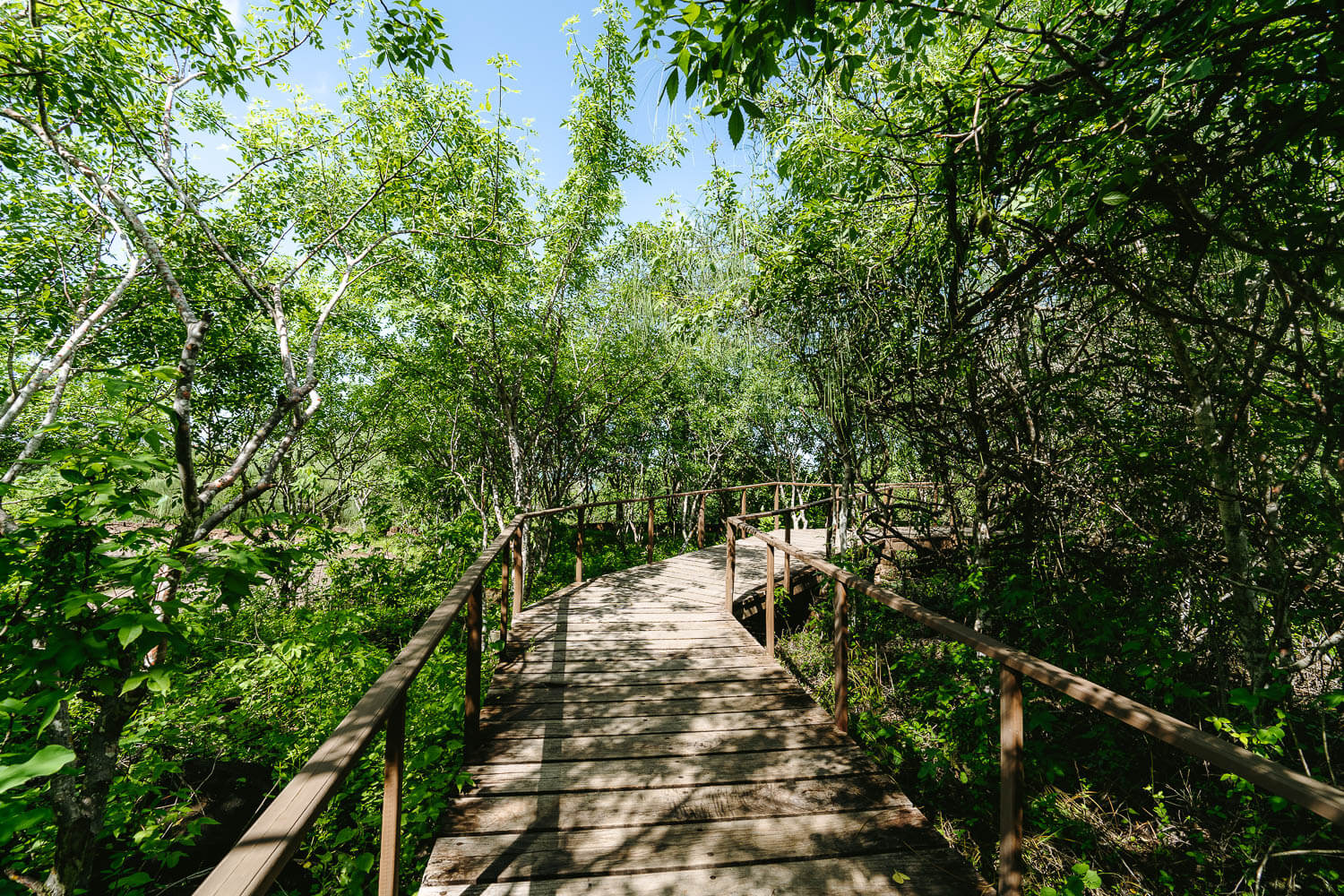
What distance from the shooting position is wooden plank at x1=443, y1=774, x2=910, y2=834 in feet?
8.16

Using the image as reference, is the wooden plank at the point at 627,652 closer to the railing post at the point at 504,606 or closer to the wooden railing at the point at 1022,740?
the railing post at the point at 504,606

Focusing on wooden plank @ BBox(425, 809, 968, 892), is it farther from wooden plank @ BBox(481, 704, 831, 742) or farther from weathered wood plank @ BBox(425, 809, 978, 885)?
wooden plank @ BBox(481, 704, 831, 742)

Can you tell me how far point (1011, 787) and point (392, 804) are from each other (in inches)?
91.8

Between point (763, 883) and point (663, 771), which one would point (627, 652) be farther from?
point (763, 883)

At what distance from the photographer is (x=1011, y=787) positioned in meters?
2.00

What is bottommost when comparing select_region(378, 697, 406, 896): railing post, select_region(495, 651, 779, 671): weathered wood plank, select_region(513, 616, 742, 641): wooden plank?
select_region(495, 651, 779, 671): weathered wood plank

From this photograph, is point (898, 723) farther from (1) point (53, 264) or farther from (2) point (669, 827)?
(1) point (53, 264)

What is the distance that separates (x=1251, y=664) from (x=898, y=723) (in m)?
2.56

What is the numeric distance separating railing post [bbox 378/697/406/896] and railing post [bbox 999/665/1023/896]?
7.32 ft

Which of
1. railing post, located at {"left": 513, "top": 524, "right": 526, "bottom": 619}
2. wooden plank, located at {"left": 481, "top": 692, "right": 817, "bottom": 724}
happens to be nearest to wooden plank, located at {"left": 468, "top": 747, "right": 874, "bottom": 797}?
wooden plank, located at {"left": 481, "top": 692, "right": 817, "bottom": 724}

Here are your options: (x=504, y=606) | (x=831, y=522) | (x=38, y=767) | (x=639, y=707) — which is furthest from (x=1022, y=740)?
(x=831, y=522)

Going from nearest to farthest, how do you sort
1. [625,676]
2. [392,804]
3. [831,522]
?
[392,804]
[625,676]
[831,522]

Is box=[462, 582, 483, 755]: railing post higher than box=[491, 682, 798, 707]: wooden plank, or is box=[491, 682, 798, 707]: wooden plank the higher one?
box=[462, 582, 483, 755]: railing post

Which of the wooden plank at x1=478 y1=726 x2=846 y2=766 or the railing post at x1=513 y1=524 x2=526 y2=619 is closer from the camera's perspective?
the wooden plank at x1=478 y1=726 x2=846 y2=766
